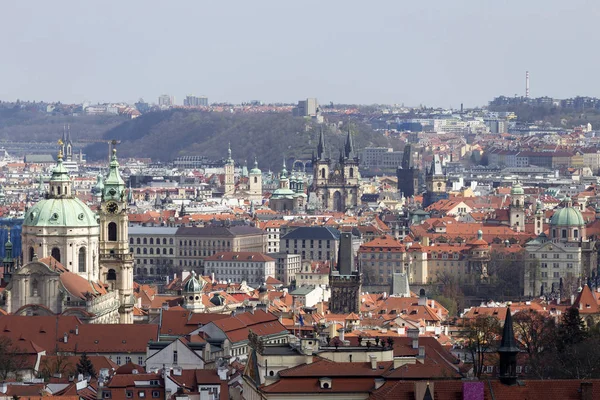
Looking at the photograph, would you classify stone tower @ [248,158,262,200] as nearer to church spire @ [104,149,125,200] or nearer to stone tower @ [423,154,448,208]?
stone tower @ [423,154,448,208]

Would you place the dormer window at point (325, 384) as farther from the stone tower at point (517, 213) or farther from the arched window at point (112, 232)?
the stone tower at point (517, 213)

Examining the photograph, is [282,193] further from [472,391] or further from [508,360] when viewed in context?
[472,391]

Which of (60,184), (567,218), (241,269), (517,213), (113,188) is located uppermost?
(60,184)

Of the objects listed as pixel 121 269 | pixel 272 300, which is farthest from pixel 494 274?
pixel 121 269

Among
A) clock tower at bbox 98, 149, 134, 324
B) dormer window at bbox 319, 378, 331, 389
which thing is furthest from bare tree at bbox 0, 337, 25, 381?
clock tower at bbox 98, 149, 134, 324

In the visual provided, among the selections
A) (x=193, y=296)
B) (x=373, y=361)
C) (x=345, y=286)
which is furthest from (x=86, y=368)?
(x=345, y=286)

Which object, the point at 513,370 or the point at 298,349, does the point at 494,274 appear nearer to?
the point at 298,349
